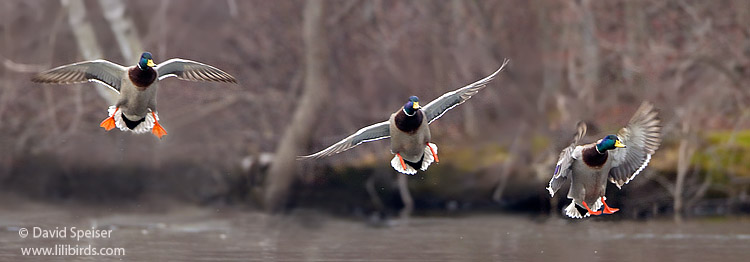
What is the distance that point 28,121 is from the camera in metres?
19.6

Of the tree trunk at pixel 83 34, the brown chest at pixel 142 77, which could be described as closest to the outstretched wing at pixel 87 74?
the brown chest at pixel 142 77

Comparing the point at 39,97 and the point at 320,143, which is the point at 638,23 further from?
the point at 39,97

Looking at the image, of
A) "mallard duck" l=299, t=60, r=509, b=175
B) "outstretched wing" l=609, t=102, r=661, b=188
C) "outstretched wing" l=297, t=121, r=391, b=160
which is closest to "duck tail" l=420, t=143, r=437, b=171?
"mallard duck" l=299, t=60, r=509, b=175

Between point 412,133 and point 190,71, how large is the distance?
202 cm

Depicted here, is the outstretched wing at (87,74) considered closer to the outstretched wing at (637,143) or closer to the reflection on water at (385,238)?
the reflection on water at (385,238)

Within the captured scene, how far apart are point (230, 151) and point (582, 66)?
6.24 m

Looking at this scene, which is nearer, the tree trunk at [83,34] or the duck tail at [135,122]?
the duck tail at [135,122]

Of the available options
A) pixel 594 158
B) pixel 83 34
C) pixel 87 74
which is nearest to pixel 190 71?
pixel 87 74

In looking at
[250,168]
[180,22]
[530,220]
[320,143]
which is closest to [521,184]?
[530,220]

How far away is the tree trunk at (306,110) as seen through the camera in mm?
19109

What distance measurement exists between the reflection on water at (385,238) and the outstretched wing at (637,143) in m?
0.99

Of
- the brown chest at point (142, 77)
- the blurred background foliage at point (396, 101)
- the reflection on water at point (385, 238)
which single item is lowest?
the reflection on water at point (385, 238)

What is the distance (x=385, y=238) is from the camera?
13195 mm

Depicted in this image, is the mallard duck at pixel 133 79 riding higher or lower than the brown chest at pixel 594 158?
higher
